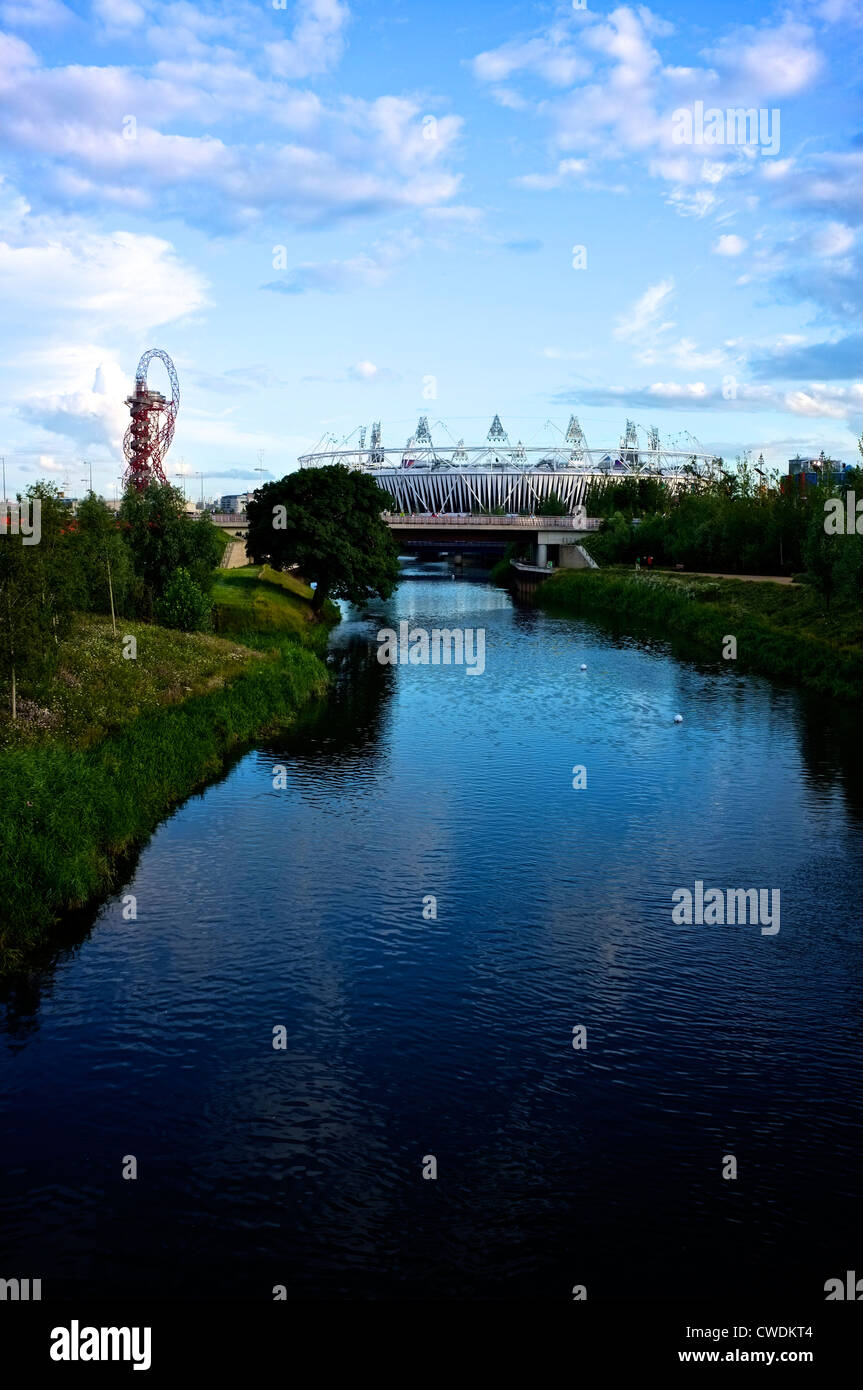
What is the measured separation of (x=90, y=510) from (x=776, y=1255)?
50.0m

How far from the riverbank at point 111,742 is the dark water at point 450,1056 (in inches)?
51.4

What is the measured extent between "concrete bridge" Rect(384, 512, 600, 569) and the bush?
78.4 meters

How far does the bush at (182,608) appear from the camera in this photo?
6247cm

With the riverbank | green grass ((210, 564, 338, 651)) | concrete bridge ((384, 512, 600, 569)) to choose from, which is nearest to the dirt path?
green grass ((210, 564, 338, 651))

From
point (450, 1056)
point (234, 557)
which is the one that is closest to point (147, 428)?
point (234, 557)

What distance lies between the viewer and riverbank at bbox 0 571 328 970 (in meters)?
28.2

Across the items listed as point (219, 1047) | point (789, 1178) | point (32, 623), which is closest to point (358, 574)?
point (32, 623)

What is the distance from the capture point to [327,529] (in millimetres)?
77938

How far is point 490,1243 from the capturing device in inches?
650

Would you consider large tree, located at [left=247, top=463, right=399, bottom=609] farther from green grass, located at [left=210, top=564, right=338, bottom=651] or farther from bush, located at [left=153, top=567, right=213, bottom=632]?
bush, located at [left=153, top=567, right=213, bottom=632]

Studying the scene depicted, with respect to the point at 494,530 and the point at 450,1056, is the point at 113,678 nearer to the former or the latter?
the point at 450,1056

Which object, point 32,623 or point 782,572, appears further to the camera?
point 782,572

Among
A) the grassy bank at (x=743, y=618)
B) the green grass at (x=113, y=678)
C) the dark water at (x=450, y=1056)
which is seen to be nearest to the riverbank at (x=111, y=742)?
the green grass at (x=113, y=678)
